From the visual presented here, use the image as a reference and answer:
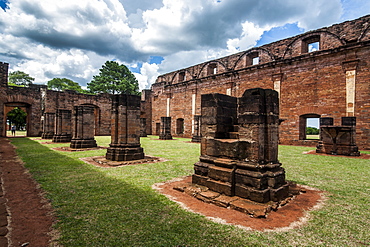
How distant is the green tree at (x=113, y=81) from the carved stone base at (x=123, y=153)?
97.3 feet

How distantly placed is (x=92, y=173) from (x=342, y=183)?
20.1 ft

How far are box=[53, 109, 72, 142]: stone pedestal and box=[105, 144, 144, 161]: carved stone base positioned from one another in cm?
886

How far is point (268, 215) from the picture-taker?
2980 millimetres

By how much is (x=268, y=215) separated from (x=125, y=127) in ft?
19.4

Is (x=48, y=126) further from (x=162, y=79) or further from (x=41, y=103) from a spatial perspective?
(x=162, y=79)

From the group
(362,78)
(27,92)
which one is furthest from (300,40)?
(27,92)

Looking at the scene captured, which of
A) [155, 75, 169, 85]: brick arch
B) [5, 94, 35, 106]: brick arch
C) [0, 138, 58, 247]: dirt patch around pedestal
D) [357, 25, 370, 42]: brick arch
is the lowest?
[0, 138, 58, 247]: dirt patch around pedestal

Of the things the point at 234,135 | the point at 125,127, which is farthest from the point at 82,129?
the point at 234,135

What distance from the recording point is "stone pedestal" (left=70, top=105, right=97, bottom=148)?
10.7 meters

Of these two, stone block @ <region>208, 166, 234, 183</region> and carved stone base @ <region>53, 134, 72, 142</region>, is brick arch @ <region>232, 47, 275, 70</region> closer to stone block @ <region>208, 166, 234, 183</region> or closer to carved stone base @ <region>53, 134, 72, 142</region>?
stone block @ <region>208, 166, 234, 183</region>

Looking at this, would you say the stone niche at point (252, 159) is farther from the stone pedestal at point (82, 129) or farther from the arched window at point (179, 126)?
the arched window at point (179, 126)

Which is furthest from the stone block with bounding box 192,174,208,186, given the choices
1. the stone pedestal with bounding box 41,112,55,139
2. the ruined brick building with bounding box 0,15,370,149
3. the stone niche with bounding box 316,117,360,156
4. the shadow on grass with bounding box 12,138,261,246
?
the stone pedestal with bounding box 41,112,55,139

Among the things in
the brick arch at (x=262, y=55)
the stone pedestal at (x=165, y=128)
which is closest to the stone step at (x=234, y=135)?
the brick arch at (x=262, y=55)

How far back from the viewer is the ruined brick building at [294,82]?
39.2ft
